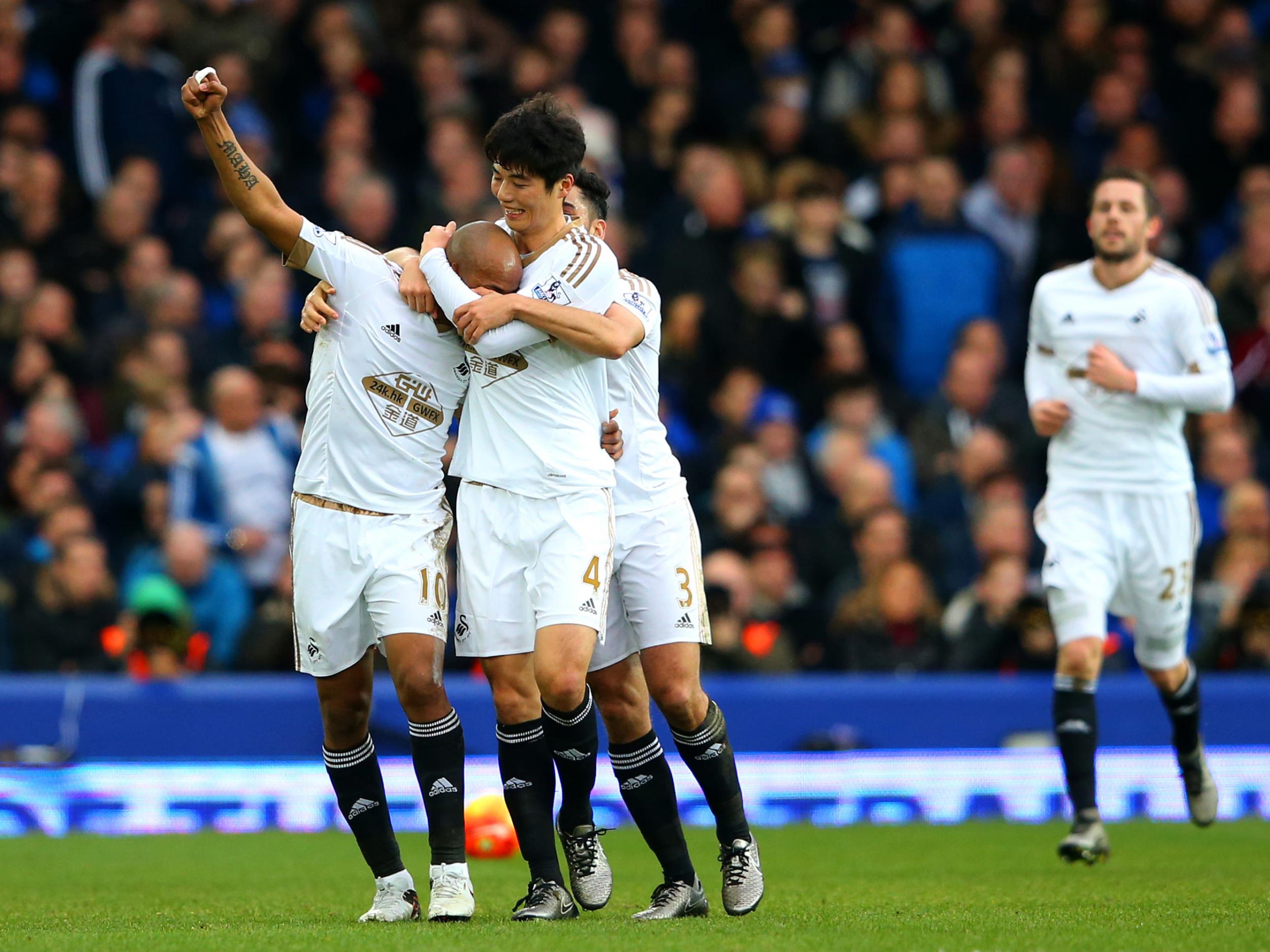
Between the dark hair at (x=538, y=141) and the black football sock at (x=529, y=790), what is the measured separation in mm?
1861

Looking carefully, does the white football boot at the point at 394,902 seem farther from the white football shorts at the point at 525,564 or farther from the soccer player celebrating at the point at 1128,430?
the soccer player celebrating at the point at 1128,430

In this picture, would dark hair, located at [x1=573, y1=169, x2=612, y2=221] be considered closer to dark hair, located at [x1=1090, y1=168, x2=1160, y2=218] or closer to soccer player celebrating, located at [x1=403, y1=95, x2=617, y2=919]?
soccer player celebrating, located at [x1=403, y1=95, x2=617, y2=919]

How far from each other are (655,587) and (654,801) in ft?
2.42

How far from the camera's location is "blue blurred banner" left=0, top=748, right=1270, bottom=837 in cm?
1084

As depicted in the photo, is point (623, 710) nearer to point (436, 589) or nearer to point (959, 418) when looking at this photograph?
point (436, 589)

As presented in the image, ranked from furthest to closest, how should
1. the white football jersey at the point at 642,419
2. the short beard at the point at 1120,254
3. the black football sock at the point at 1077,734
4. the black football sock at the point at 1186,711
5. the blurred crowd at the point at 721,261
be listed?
the blurred crowd at the point at 721,261 → the black football sock at the point at 1186,711 → the short beard at the point at 1120,254 → the black football sock at the point at 1077,734 → the white football jersey at the point at 642,419

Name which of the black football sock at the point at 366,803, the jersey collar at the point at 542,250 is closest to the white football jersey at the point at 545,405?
the jersey collar at the point at 542,250

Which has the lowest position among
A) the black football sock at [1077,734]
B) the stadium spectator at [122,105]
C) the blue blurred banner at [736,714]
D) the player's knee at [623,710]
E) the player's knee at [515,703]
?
the blue blurred banner at [736,714]

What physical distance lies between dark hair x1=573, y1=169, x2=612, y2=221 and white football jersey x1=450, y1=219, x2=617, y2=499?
1.37 ft

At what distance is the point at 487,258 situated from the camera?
6777 mm

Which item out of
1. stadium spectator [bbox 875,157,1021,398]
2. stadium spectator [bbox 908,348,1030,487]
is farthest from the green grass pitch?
stadium spectator [bbox 875,157,1021,398]

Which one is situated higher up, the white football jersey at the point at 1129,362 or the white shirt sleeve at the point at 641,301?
the white shirt sleeve at the point at 641,301

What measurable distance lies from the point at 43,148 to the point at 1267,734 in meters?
9.74

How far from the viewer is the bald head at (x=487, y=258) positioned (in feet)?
22.2
